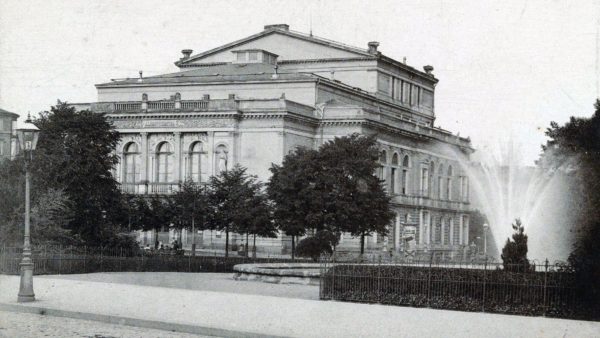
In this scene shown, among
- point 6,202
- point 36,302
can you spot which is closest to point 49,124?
point 6,202

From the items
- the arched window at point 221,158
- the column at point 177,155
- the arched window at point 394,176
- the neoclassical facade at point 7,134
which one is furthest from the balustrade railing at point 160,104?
the arched window at point 394,176

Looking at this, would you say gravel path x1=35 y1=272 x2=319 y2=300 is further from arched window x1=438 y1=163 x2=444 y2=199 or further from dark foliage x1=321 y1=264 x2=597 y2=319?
arched window x1=438 y1=163 x2=444 y2=199

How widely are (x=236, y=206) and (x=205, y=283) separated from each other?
2121cm

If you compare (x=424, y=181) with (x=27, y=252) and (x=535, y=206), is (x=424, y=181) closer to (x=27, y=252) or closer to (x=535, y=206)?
(x=535, y=206)

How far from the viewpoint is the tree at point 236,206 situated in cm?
5419

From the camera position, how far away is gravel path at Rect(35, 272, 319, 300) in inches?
1172

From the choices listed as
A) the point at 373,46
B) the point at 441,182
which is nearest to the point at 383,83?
the point at 373,46

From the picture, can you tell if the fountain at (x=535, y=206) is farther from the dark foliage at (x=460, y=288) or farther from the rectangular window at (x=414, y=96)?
the rectangular window at (x=414, y=96)

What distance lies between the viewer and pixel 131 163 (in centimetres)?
7094

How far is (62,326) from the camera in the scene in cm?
2038

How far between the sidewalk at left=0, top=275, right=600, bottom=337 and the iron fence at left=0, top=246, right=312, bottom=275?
775 cm

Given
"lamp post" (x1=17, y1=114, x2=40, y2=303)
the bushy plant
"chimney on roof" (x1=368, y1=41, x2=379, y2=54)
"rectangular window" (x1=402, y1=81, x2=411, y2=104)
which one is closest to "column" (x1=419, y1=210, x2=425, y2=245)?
"rectangular window" (x1=402, y1=81, x2=411, y2=104)

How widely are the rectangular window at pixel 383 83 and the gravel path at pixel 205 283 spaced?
45685mm

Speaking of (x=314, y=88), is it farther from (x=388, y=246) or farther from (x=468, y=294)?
(x=468, y=294)
